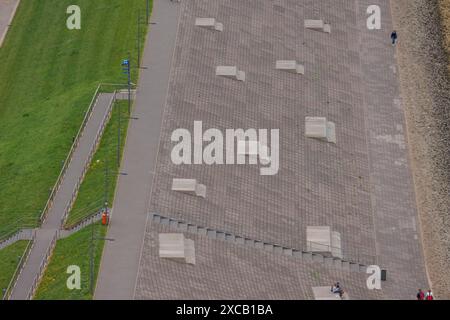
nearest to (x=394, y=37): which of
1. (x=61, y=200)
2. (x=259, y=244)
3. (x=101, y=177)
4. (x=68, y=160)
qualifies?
(x=259, y=244)

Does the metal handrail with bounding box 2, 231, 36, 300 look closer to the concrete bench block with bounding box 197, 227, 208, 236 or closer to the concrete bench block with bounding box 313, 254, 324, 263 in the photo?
the concrete bench block with bounding box 197, 227, 208, 236

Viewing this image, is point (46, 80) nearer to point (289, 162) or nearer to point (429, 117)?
point (289, 162)

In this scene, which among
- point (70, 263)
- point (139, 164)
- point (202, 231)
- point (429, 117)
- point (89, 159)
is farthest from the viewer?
point (429, 117)

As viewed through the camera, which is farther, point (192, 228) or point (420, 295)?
point (192, 228)

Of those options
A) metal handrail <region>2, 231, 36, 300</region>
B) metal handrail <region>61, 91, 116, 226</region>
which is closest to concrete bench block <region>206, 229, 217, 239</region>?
metal handrail <region>61, 91, 116, 226</region>

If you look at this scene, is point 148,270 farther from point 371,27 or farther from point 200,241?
point 371,27

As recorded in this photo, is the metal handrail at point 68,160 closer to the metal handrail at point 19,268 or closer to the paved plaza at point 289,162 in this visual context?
the metal handrail at point 19,268
